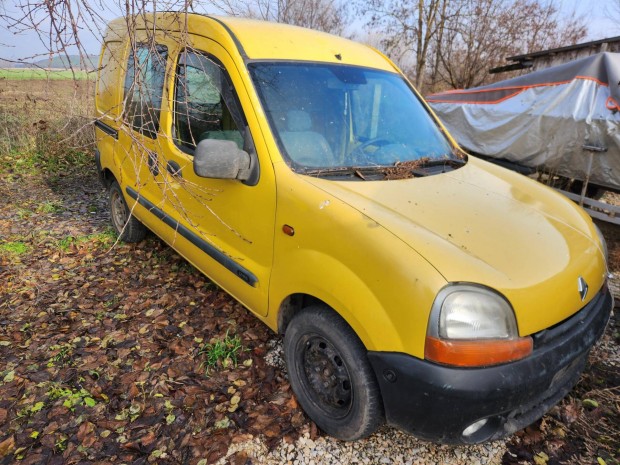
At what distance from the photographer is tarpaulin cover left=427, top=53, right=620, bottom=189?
16.7 ft

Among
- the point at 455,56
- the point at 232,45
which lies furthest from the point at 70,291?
the point at 455,56

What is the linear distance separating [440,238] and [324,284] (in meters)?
0.59

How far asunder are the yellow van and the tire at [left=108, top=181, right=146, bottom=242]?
3.75ft

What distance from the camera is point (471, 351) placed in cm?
164

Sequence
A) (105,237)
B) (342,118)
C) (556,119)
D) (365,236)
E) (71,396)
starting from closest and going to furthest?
(365,236) → (71,396) → (342,118) → (105,237) → (556,119)

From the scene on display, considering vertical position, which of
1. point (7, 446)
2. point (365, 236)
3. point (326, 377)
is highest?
point (365, 236)

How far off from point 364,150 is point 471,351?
1417 mm

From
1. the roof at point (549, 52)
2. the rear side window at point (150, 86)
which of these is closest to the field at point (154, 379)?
the rear side window at point (150, 86)

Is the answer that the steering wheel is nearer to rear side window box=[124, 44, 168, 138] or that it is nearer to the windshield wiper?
the windshield wiper

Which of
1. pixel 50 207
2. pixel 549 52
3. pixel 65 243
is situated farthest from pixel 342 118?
pixel 549 52

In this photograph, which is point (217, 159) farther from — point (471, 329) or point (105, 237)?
point (105, 237)

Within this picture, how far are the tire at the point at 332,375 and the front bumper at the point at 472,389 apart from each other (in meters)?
0.11

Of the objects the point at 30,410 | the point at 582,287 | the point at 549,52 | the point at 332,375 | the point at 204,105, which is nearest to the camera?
the point at 582,287

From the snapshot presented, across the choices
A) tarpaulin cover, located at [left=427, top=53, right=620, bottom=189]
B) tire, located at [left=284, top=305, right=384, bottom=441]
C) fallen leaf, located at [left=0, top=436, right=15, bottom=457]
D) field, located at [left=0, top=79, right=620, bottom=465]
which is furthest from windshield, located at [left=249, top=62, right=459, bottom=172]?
tarpaulin cover, located at [left=427, top=53, right=620, bottom=189]
